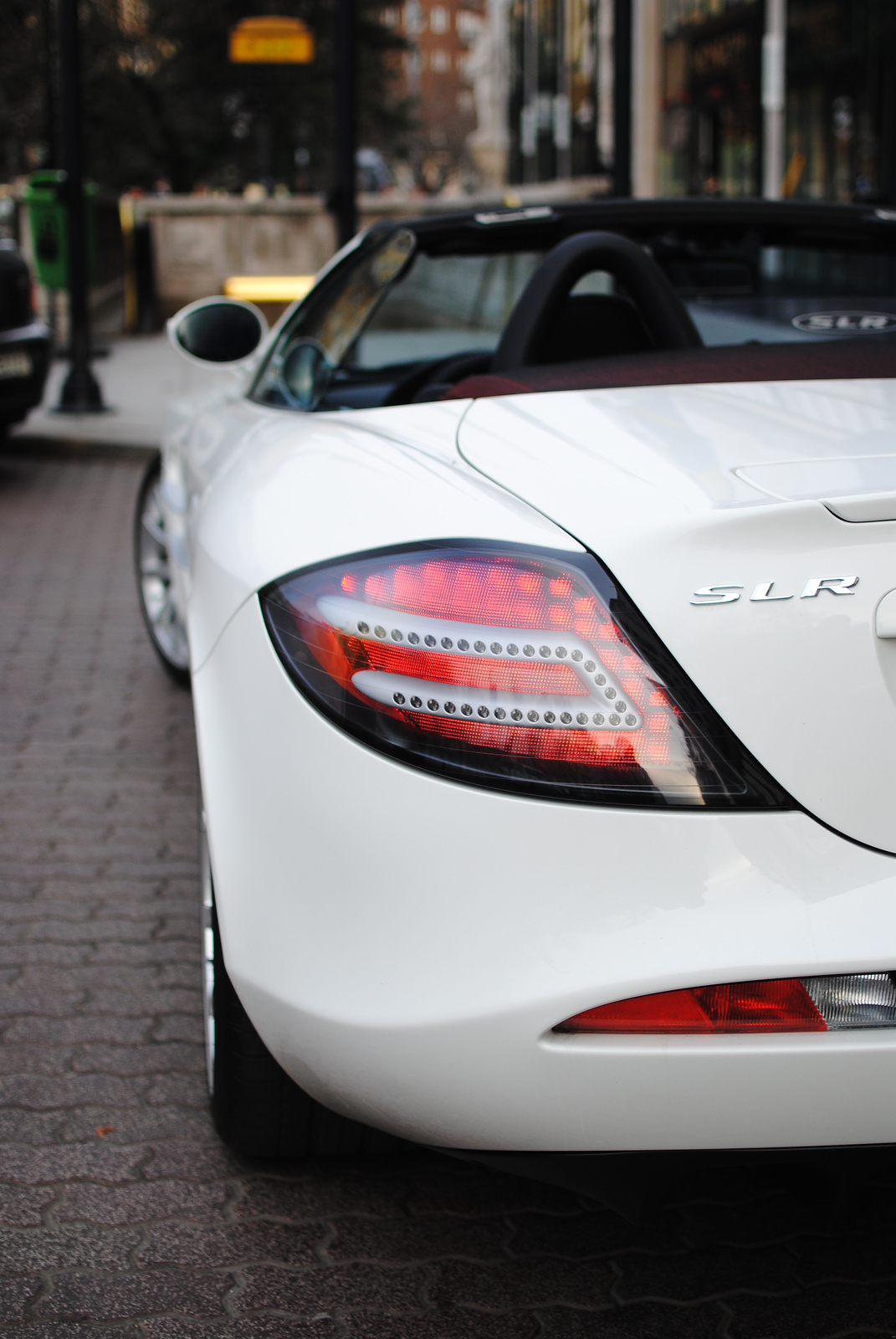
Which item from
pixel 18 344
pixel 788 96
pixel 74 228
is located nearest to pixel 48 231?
pixel 74 228

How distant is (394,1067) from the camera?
1640mm

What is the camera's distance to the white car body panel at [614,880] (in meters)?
1.51

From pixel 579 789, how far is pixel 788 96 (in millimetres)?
19568

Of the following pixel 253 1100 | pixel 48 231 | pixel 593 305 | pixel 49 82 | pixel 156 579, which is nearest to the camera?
pixel 253 1100

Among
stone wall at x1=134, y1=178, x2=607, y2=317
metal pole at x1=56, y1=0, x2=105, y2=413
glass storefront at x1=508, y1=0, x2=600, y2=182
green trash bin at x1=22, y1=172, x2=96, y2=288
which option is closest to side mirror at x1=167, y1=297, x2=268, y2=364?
metal pole at x1=56, y1=0, x2=105, y2=413

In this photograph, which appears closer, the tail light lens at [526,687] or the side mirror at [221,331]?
the tail light lens at [526,687]

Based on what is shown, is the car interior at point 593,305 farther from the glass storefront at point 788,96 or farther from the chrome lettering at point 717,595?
the glass storefront at point 788,96

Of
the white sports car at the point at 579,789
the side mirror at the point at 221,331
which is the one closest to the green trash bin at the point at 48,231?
the side mirror at the point at 221,331

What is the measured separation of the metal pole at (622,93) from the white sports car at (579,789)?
9291mm

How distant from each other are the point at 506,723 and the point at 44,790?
8.73 feet

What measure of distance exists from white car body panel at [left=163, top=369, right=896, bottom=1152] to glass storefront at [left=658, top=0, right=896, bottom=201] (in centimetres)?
1075

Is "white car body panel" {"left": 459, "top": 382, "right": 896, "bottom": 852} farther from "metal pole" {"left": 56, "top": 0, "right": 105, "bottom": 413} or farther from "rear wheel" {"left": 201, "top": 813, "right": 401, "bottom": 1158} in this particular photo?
"metal pole" {"left": 56, "top": 0, "right": 105, "bottom": 413}

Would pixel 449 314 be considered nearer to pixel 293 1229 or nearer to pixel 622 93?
pixel 293 1229

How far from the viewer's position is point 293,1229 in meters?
2.06
